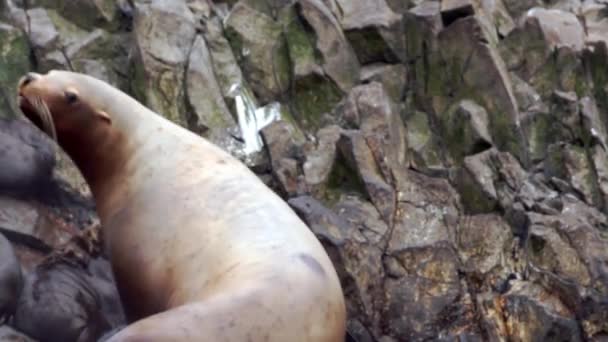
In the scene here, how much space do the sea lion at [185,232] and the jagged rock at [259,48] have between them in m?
2.85

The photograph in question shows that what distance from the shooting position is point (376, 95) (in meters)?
7.99

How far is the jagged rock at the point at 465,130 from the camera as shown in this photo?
8.09 meters

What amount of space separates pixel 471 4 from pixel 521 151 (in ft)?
5.13

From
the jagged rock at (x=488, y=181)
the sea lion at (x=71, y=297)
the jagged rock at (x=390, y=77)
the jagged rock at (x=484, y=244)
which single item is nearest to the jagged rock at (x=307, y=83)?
the jagged rock at (x=390, y=77)

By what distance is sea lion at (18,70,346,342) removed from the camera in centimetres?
420

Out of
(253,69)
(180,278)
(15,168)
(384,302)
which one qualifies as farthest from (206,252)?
(253,69)

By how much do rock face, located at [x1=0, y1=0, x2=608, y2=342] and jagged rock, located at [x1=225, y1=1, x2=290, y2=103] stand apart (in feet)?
0.05

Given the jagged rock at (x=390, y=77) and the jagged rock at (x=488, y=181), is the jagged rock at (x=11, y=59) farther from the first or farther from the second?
the jagged rock at (x=488, y=181)

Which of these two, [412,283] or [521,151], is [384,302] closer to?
[412,283]

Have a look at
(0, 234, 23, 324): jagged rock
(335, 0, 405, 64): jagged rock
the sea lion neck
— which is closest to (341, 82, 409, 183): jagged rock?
(335, 0, 405, 64): jagged rock

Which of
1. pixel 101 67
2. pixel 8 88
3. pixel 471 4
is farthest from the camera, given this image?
pixel 471 4

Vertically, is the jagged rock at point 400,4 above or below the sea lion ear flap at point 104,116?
below

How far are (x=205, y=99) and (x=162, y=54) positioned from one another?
487 millimetres

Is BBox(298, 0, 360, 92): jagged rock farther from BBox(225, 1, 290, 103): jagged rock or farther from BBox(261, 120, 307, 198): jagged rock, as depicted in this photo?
BBox(261, 120, 307, 198): jagged rock
